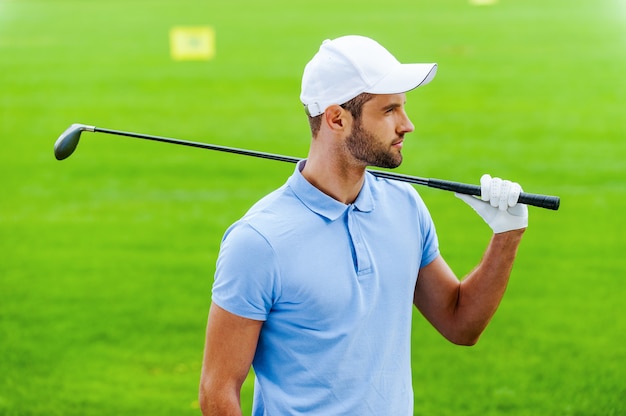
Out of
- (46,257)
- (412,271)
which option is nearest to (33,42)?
(46,257)

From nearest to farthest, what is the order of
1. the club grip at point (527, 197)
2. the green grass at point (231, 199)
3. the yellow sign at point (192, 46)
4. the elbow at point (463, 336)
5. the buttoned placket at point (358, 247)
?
the buttoned placket at point (358, 247) → the club grip at point (527, 197) → the elbow at point (463, 336) → the green grass at point (231, 199) → the yellow sign at point (192, 46)

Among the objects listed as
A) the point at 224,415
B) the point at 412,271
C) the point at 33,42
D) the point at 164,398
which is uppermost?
the point at 412,271

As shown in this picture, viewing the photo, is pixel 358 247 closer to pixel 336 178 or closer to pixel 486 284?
pixel 336 178

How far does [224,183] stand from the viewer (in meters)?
11.8

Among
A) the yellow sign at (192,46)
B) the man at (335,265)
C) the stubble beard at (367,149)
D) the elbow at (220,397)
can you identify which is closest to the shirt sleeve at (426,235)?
the man at (335,265)

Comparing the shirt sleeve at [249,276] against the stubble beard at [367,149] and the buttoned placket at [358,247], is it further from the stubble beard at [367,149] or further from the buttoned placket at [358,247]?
the stubble beard at [367,149]

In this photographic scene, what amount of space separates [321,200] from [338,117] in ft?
0.77

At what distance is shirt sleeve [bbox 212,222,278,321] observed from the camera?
2.99m

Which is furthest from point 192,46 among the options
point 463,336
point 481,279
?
point 481,279

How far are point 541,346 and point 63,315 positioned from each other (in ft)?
10.5

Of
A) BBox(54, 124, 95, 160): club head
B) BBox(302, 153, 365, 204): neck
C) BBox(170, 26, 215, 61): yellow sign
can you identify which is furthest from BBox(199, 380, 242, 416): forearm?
BBox(170, 26, 215, 61): yellow sign

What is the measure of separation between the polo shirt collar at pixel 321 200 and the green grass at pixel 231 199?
10.7ft

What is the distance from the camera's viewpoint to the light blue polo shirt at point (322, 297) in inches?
118

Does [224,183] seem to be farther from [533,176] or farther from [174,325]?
[174,325]
